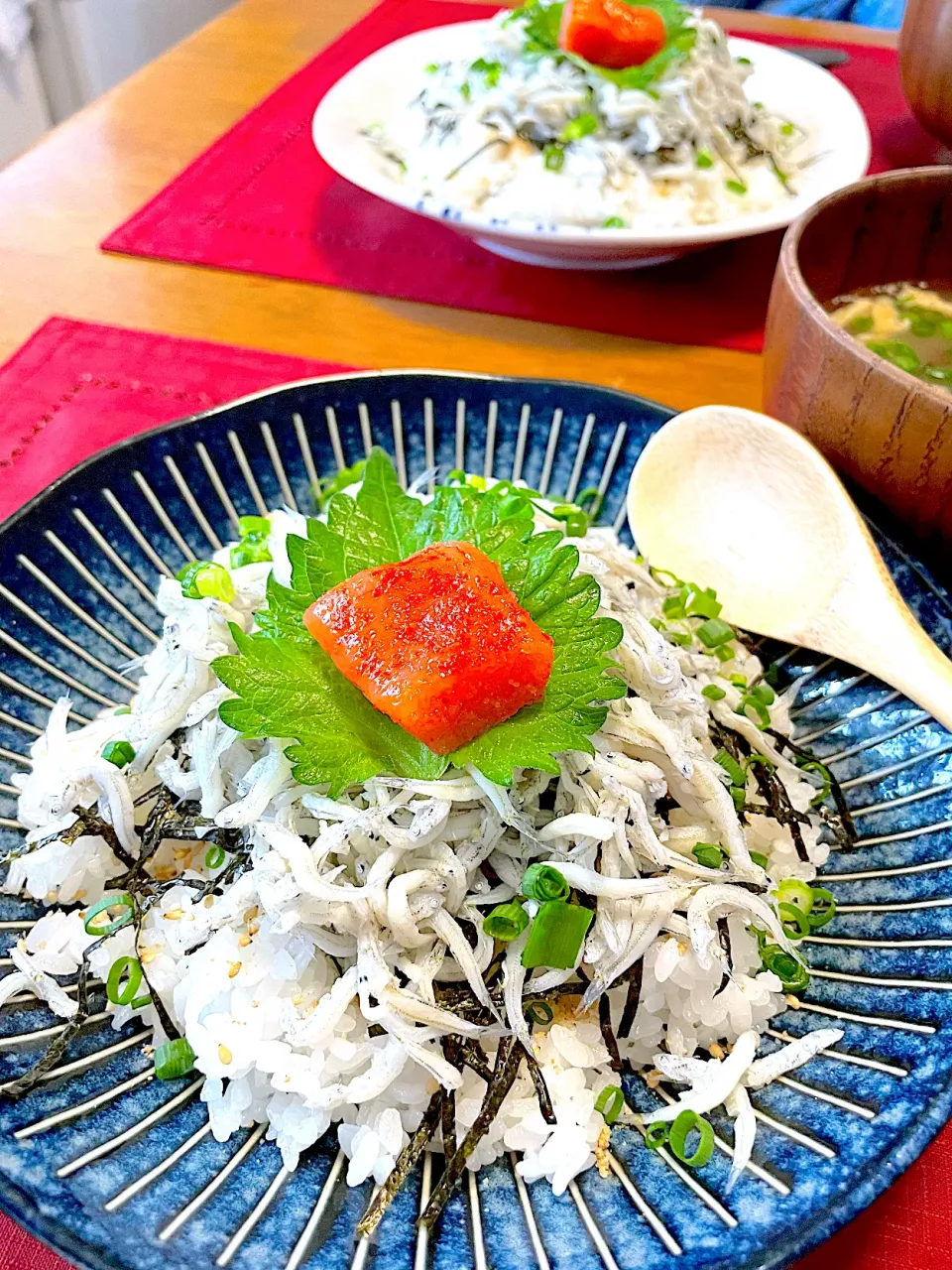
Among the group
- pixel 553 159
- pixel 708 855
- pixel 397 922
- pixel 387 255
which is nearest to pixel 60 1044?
pixel 397 922

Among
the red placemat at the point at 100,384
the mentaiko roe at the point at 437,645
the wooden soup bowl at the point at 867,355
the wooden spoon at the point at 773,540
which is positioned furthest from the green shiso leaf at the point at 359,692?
the red placemat at the point at 100,384

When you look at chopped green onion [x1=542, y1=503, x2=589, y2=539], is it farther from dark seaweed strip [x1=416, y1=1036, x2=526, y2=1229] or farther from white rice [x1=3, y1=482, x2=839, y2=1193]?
dark seaweed strip [x1=416, y1=1036, x2=526, y2=1229]

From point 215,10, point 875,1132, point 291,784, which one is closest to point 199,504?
point 291,784

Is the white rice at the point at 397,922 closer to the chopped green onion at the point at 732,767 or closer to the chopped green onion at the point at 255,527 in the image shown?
the chopped green onion at the point at 732,767

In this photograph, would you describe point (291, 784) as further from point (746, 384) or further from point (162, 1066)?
point (746, 384)

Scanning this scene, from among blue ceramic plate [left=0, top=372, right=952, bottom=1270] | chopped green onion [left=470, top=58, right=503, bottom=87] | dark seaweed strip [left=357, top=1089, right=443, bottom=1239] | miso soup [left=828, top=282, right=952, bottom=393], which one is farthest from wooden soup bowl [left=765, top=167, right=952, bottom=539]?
chopped green onion [left=470, top=58, right=503, bottom=87]
